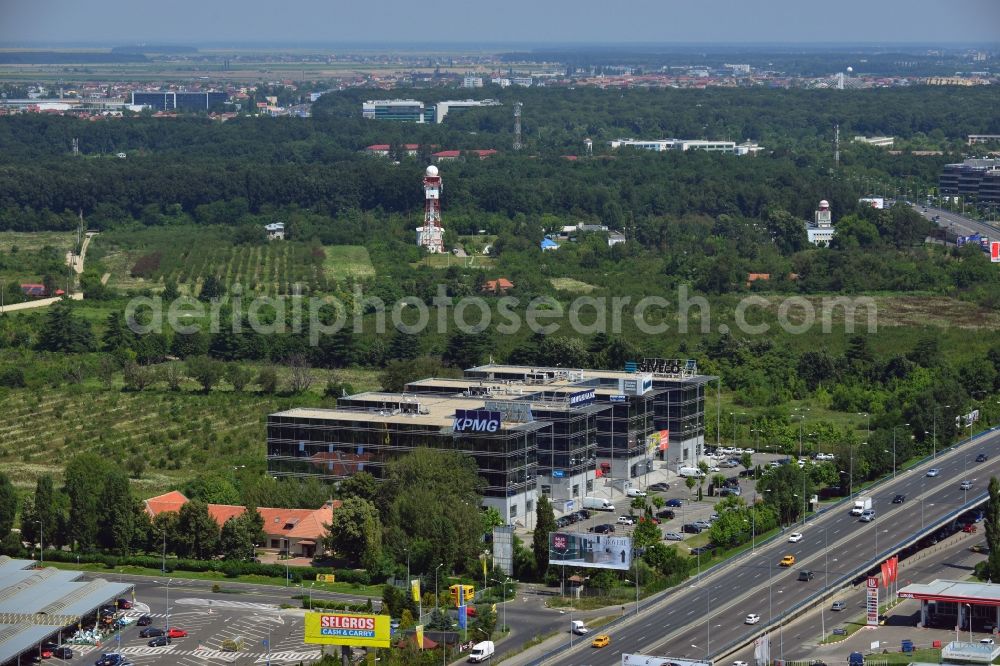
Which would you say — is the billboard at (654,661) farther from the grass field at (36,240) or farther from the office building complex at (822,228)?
the grass field at (36,240)

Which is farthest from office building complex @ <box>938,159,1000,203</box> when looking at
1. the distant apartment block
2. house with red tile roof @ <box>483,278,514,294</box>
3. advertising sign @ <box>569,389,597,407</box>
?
advertising sign @ <box>569,389,597,407</box>

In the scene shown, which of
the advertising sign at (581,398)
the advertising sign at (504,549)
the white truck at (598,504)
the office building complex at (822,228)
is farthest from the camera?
the office building complex at (822,228)

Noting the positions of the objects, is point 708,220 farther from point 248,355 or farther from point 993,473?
point 993,473

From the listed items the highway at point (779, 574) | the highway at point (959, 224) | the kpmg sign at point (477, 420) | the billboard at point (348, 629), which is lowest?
the highway at point (959, 224)

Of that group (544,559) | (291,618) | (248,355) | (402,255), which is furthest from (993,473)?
(402,255)

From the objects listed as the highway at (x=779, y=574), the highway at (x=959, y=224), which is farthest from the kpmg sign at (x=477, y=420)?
the highway at (x=959, y=224)
